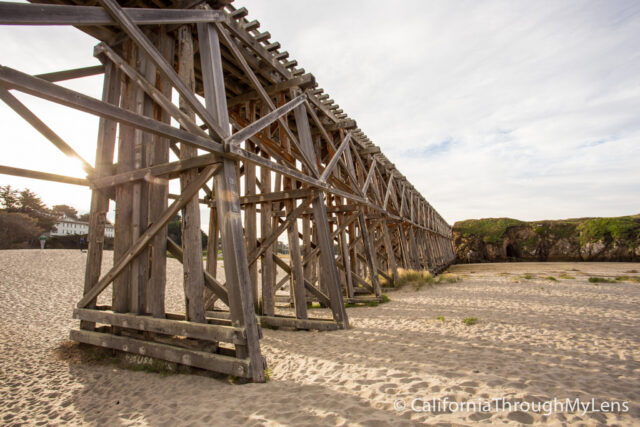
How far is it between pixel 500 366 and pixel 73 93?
4.82 m

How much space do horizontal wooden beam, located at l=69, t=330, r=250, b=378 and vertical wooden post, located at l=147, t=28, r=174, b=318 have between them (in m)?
0.41

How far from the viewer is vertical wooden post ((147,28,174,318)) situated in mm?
3770

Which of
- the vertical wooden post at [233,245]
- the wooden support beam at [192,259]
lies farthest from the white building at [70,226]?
the vertical wooden post at [233,245]

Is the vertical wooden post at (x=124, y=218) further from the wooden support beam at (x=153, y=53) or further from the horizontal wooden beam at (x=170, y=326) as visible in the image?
the wooden support beam at (x=153, y=53)

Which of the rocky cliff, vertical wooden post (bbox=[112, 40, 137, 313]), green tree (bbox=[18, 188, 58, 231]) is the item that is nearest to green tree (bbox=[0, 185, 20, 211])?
green tree (bbox=[18, 188, 58, 231])

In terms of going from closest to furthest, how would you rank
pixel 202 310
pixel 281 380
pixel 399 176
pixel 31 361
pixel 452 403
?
pixel 452 403
pixel 281 380
pixel 202 310
pixel 31 361
pixel 399 176

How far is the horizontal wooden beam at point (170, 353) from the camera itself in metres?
3.08

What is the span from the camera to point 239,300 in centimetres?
327

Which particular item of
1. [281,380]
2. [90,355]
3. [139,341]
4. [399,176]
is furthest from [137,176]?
[399,176]

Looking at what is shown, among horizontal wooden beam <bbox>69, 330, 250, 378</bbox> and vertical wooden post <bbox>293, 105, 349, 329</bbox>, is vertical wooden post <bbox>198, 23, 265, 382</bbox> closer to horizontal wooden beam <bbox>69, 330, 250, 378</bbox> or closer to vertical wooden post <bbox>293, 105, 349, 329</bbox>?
horizontal wooden beam <bbox>69, 330, 250, 378</bbox>

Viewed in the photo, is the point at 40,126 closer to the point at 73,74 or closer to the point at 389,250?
the point at 73,74

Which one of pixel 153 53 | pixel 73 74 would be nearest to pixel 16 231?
pixel 73 74

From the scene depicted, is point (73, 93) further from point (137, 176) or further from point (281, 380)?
point (281, 380)

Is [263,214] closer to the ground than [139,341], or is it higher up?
higher up
